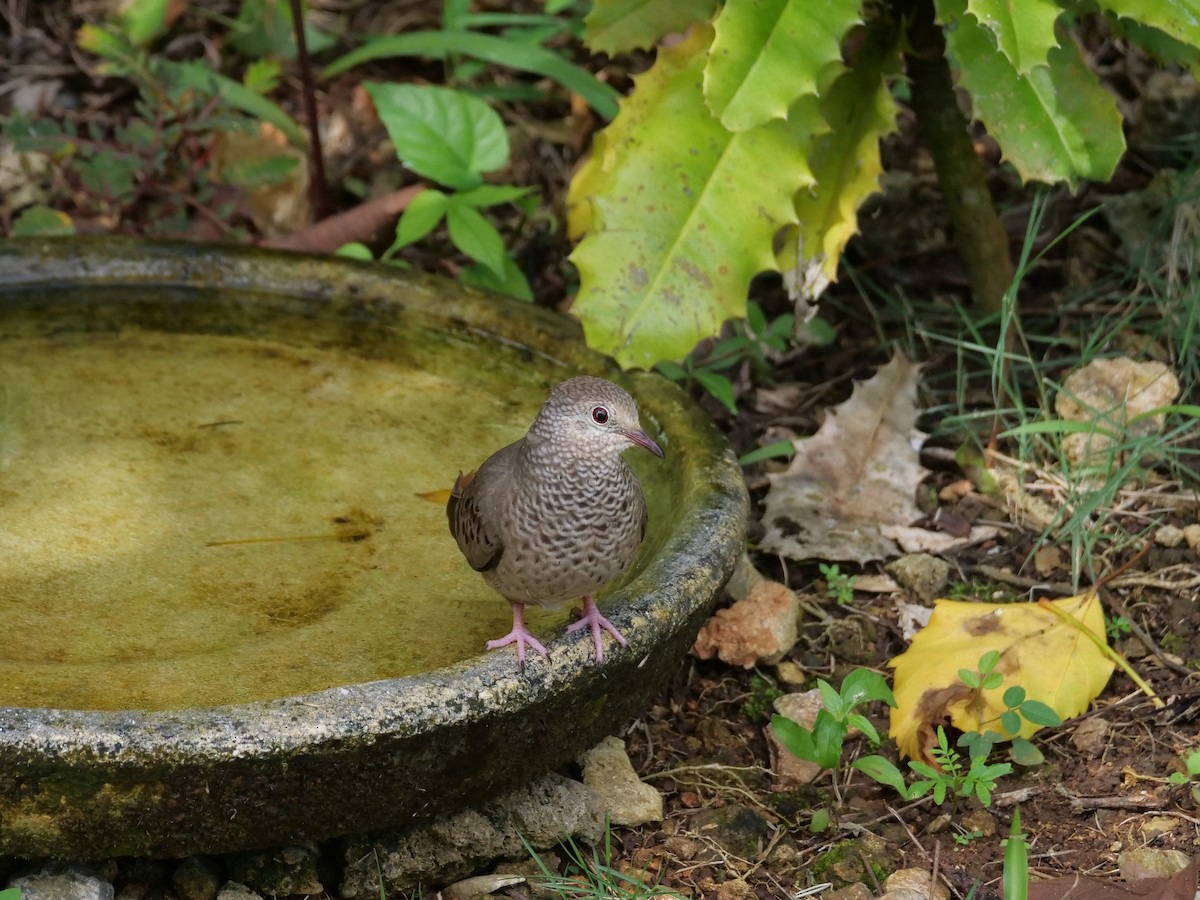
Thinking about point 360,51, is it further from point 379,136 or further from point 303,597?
point 303,597

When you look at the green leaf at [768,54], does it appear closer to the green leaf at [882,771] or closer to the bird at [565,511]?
the bird at [565,511]

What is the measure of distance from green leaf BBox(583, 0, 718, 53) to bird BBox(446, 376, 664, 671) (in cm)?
154

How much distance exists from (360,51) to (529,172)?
838 millimetres

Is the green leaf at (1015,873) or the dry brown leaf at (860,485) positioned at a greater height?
the green leaf at (1015,873)

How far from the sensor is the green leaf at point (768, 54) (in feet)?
12.0

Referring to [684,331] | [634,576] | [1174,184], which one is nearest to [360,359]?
[684,331]

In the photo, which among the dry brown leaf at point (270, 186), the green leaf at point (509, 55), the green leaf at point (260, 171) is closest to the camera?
the green leaf at point (260, 171)

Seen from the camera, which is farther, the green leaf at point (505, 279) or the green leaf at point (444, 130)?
the green leaf at point (505, 279)

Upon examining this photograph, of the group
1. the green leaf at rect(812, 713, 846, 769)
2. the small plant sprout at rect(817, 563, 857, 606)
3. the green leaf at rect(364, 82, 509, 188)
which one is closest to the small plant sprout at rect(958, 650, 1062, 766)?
the green leaf at rect(812, 713, 846, 769)

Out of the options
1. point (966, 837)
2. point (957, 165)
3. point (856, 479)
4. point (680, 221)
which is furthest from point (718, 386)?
point (966, 837)

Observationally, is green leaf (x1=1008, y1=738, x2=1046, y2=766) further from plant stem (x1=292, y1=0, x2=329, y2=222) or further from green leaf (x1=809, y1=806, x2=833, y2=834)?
plant stem (x1=292, y1=0, x2=329, y2=222)

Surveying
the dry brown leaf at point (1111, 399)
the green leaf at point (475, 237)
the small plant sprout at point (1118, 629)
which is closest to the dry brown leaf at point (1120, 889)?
the small plant sprout at point (1118, 629)

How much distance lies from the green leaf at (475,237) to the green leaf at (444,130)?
14 centimetres

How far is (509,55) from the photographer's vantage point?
17.9 ft
